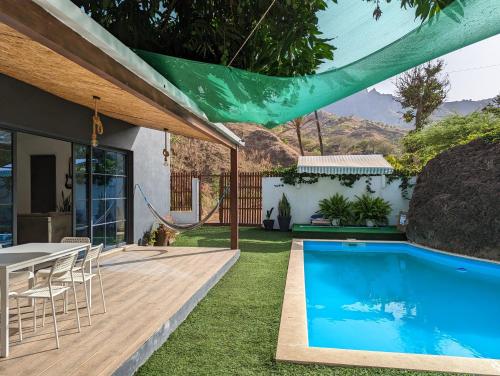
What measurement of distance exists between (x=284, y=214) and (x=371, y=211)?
273 centimetres

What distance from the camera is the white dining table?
2.64 m

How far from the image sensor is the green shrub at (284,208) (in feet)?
40.4

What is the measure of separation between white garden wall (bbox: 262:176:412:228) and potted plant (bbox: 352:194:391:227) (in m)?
0.47

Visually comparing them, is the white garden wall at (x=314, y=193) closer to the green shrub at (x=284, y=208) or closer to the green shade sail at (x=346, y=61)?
the green shrub at (x=284, y=208)

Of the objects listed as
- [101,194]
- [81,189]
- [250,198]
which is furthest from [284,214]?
[81,189]

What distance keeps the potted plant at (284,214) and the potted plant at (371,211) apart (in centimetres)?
208

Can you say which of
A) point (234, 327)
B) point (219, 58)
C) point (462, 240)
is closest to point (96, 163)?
point (219, 58)

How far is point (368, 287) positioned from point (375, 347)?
102 inches

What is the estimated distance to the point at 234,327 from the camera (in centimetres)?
365

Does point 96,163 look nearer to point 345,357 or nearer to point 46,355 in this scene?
point 46,355

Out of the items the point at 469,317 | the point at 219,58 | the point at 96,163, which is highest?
the point at 219,58

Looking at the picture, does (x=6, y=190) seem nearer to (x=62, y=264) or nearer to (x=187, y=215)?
(x=62, y=264)

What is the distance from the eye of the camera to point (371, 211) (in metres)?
11.7

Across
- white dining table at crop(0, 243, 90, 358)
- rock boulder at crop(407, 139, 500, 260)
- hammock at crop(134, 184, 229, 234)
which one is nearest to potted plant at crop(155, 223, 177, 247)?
hammock at crop(134, 184, 229, 234)
